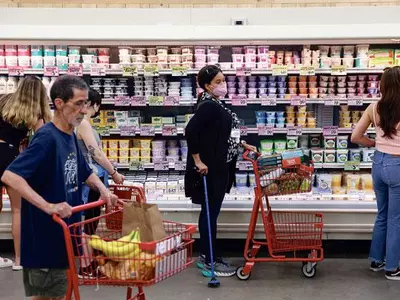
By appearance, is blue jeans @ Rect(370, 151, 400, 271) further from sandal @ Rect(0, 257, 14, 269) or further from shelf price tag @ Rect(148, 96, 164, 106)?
sandal @ Rect(0, 257, 14, 269)

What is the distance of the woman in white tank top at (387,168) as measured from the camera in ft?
14.2

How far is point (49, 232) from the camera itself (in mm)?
2643

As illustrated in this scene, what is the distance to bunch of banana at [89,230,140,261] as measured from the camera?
2377 millimetres

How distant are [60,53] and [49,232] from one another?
295cm

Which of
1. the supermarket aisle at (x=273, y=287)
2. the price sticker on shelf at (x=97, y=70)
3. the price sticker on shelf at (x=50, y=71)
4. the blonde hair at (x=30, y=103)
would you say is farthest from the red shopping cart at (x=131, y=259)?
the price sticker on shelf at (x=50, y=71)

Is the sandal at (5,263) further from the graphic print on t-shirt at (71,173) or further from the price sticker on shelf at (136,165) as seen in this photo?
the graphic print on t-shirt at (71,173)

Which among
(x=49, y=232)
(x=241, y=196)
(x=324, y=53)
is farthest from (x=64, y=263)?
(x=324, y=53)

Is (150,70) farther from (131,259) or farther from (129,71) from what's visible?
(131,259)

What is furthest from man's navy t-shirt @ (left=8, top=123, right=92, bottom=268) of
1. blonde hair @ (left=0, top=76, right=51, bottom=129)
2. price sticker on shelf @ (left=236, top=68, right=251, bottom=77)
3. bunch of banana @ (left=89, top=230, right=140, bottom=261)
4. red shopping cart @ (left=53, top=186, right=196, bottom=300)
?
price sticker on shelf @ (left=236, top=68, right=251, bottom=77)

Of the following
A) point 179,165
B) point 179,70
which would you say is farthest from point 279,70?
point 179,165

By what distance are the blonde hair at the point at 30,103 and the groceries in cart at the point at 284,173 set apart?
171 cm

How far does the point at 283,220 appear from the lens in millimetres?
4910

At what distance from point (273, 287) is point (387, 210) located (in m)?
1.17

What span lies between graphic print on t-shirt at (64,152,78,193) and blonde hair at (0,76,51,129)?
4.31 feet
